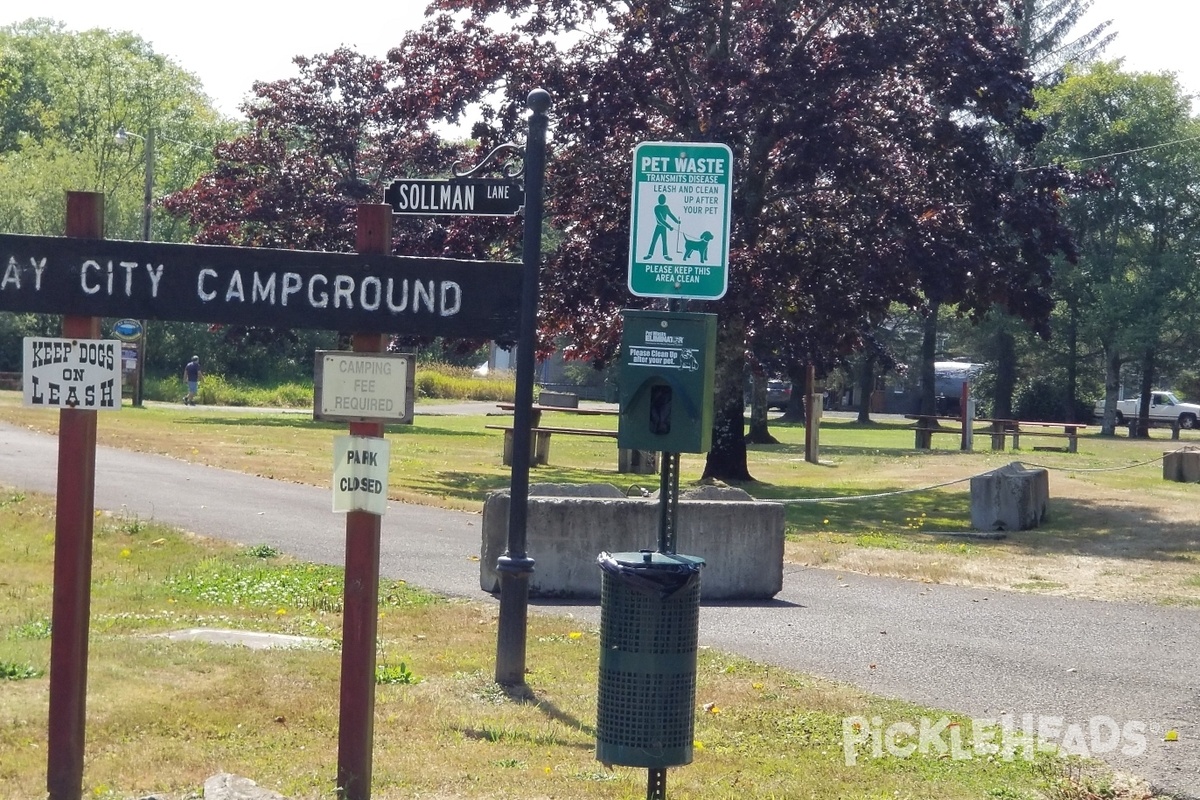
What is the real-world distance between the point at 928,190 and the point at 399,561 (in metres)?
12.2

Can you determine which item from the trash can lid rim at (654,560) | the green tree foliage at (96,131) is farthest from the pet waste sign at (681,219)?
the green tree foliage at (96,131)

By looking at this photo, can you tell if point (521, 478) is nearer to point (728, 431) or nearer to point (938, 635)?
point (938, 635)

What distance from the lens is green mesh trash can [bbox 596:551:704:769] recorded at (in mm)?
5660

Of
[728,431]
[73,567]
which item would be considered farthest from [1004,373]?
[73,567]

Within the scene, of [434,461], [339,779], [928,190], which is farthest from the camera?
[434,461]

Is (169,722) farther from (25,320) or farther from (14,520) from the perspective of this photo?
(25,320)

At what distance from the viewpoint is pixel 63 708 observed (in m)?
5.58

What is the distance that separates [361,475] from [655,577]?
3.92 feet

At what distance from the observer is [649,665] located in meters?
5.67

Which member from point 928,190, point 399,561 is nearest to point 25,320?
point 928,190

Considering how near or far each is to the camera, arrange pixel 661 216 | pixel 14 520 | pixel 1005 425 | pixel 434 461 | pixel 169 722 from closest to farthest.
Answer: pixel 661 216 → pixel 169 722 → pixel 14 520 → pixel 434 461 → pixel 1005 425

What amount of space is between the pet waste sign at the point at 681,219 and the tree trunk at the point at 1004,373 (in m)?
49.3

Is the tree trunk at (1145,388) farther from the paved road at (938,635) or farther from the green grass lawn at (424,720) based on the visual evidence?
the green grass lawn at (424,720)

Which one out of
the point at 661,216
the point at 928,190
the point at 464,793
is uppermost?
the point at 928,190
